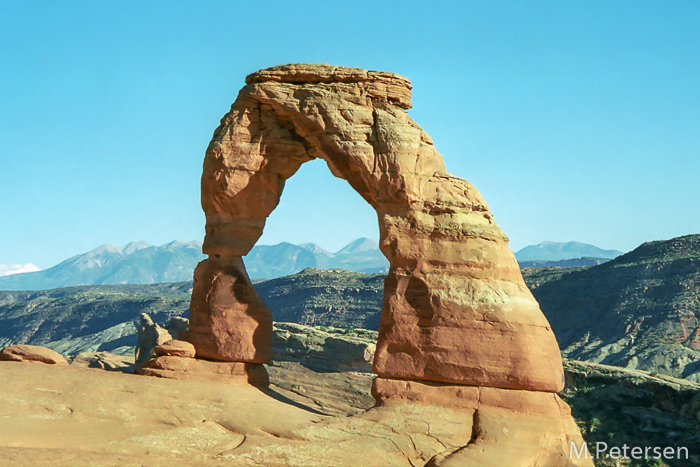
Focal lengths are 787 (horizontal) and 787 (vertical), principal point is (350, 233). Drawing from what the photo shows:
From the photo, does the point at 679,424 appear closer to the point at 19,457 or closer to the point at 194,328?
the point at 194,328

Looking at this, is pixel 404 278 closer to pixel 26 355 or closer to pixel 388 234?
pixel 388 234

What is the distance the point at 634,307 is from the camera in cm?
5566

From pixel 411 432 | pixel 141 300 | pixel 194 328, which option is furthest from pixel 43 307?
pixel 411 432

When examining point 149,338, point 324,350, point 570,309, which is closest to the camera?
point 324,350

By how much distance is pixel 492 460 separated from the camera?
1505 centimetres

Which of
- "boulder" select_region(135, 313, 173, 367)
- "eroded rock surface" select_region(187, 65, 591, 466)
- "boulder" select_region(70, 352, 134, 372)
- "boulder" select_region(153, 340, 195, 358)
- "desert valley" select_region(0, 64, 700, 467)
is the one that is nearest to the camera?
"desert valley" select_region(0, 64, 700, 467)

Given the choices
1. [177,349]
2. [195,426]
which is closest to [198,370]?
[177,349]

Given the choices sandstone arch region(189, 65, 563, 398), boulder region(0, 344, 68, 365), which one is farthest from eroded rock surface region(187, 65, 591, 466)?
boulder region(0, 344, 68, 365)

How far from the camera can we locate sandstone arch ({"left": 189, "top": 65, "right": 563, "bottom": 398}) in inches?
667

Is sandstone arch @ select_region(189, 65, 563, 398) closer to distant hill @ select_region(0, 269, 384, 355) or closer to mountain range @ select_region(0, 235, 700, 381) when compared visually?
mountain range @ select_region(0, 235, 700, 381)

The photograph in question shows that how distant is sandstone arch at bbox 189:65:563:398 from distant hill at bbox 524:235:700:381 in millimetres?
26172

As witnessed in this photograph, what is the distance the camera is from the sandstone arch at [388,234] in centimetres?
1694

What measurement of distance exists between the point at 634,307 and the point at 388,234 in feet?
140

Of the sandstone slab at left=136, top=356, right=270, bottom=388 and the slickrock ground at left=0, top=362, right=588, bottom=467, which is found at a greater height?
the sandstone slab at left=136, top=356, right=270, bottom=388
